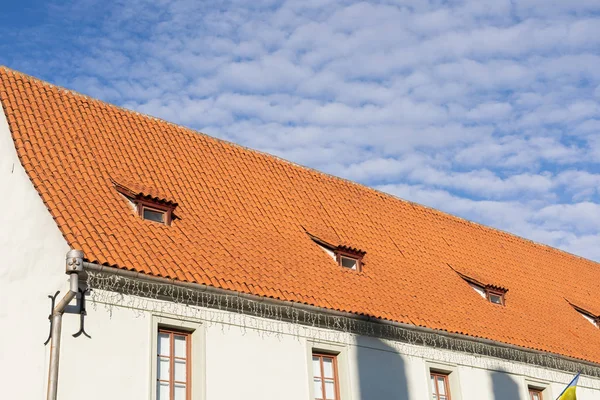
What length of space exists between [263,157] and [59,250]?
8902 mm

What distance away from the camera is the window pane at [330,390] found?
16.2 metres

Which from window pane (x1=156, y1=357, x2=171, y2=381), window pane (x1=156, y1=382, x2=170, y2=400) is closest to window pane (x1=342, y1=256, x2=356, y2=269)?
window pane (x1=156, y1=357, x2=171, y2=381)

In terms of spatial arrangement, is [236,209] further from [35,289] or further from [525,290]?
[525,290]

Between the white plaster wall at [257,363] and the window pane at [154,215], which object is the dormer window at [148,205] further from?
the white plaster wall at [257,363]

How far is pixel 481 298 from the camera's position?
21.2 metres

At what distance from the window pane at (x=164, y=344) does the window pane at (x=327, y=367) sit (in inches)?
136

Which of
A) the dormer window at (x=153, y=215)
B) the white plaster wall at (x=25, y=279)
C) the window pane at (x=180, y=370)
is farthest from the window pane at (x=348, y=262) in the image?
the white plaster wall at (x=25, y=279)

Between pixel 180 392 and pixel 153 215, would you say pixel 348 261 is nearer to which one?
pixel 153 215

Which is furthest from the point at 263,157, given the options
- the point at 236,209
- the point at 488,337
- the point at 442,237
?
the point at 488,337

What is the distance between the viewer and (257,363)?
49.8 ft

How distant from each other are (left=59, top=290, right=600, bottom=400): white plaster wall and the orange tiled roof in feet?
2.12

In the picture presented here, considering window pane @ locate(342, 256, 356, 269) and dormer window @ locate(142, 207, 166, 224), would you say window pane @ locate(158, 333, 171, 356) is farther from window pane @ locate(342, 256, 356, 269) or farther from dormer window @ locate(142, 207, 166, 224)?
window pane @ locate(342, 256, 356, 269)

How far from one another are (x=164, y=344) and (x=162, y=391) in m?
0.82

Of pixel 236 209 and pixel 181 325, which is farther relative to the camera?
pixel 236 209
